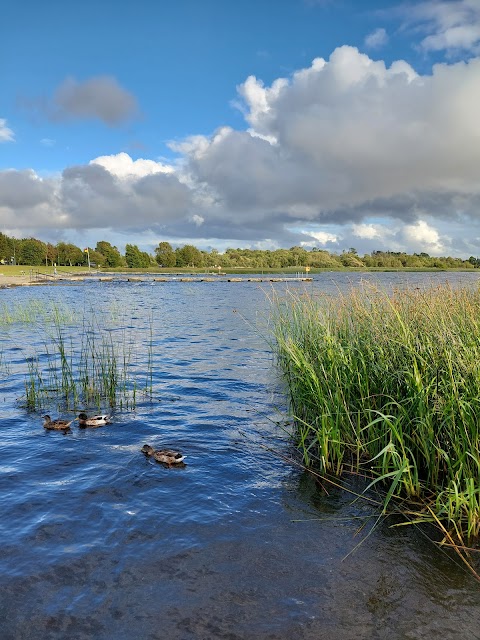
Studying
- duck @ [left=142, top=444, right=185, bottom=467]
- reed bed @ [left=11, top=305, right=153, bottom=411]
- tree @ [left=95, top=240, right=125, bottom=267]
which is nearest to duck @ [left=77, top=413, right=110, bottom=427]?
reed bed @ [left=11, top=305, right=153, bottom=411]

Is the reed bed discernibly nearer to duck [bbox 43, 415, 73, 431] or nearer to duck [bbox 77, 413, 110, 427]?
duck [bbox 77, 413, 110, 427]

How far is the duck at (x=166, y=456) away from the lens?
8789 mm

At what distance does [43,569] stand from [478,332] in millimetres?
7157

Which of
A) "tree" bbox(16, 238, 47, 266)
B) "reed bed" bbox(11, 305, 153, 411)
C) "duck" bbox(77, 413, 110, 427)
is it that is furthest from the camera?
A: "tree" bbox(16, 238, 47, 266)

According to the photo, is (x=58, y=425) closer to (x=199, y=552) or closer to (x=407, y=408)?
(x=199, y=552)

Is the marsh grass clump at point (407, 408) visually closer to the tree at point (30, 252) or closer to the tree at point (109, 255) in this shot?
the tree at point (30, 252)

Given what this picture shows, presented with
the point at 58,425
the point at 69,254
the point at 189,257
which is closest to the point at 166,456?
the point at 58,425

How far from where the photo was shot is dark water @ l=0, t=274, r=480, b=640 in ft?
16.0

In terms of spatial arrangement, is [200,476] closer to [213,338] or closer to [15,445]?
[15,445]

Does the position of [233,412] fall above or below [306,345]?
below

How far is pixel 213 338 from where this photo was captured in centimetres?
2705

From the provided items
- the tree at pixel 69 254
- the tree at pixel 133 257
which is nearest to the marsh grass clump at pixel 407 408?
the tree at pixel 69 254

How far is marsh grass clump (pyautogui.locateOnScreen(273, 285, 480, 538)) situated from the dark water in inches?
25.7

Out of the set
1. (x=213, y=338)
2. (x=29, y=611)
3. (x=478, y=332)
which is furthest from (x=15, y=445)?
(x=213, y=338)
